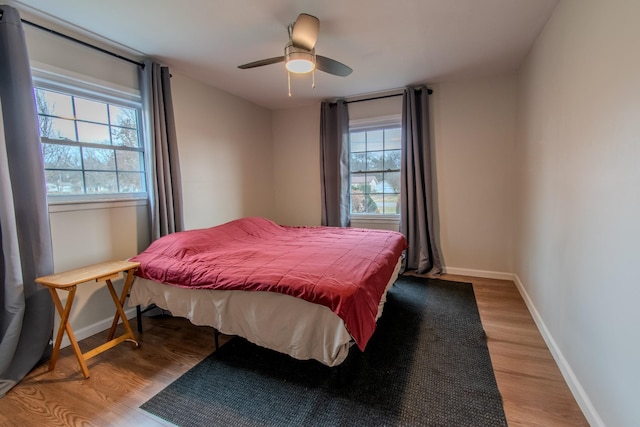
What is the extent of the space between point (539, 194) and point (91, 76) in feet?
12.7

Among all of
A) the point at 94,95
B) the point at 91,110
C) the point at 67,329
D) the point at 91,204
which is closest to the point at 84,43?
the point at 94,95

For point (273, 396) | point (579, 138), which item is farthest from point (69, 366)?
point (579, 138)

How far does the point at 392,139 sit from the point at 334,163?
34.9 inches

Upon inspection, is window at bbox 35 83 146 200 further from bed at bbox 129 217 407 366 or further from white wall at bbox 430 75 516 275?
white wall at bbox 430 75 516 275

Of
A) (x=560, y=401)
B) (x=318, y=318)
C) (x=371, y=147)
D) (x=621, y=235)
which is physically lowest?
(x=560, y=401)

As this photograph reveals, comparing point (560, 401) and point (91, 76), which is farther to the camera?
point (91, 76)

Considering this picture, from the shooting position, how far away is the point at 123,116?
8.95 feet

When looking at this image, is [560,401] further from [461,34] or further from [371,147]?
[371,147]

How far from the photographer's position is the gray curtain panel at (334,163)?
13.5ft

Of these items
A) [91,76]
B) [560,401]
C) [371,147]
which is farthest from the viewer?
[371,147]

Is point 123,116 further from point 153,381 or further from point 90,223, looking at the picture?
point 153,381

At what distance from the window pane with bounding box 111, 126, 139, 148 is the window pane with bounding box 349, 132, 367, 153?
271 centimetres

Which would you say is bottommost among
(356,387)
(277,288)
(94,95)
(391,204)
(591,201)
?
(356,387)

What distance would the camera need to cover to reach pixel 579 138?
1690mm
